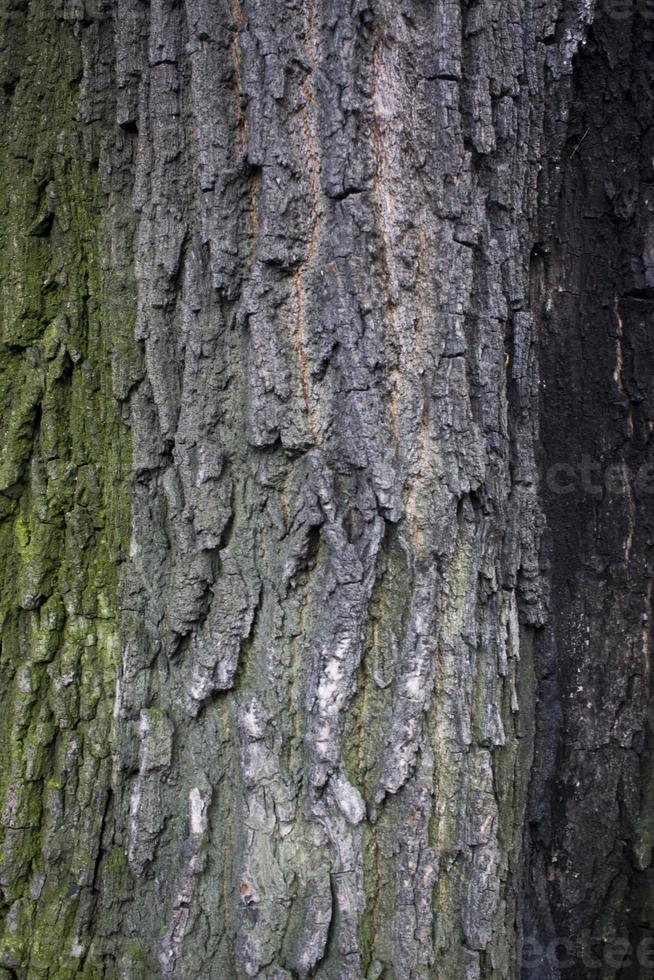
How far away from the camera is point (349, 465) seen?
1.50 metres

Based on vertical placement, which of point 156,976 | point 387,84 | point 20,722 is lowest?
point 156,976

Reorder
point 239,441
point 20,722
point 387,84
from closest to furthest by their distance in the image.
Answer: point 387,84, point 239,441, point 20,722

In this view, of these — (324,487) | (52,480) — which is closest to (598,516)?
(324,487)

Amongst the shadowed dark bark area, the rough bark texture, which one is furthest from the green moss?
the shadowed dark bark area

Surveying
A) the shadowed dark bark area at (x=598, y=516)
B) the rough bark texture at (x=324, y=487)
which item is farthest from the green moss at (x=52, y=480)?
the shadowed dark bark area at (x=598, y=516)

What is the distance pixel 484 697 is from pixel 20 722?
1005mm

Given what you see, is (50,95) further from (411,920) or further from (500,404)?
(411,920)

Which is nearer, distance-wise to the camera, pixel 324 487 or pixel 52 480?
pixel 324 487

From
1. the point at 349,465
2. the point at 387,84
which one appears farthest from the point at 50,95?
the point at 349,465

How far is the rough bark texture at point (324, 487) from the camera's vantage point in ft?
4.87

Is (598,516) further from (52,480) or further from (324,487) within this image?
(52,480)

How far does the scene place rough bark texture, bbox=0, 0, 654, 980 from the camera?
1485 mm

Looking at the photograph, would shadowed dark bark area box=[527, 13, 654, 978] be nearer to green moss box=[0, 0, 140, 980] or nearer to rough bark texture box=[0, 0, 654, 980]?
rough bark texture box=[0, 0, 654, 980]

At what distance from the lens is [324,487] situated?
1486mm
